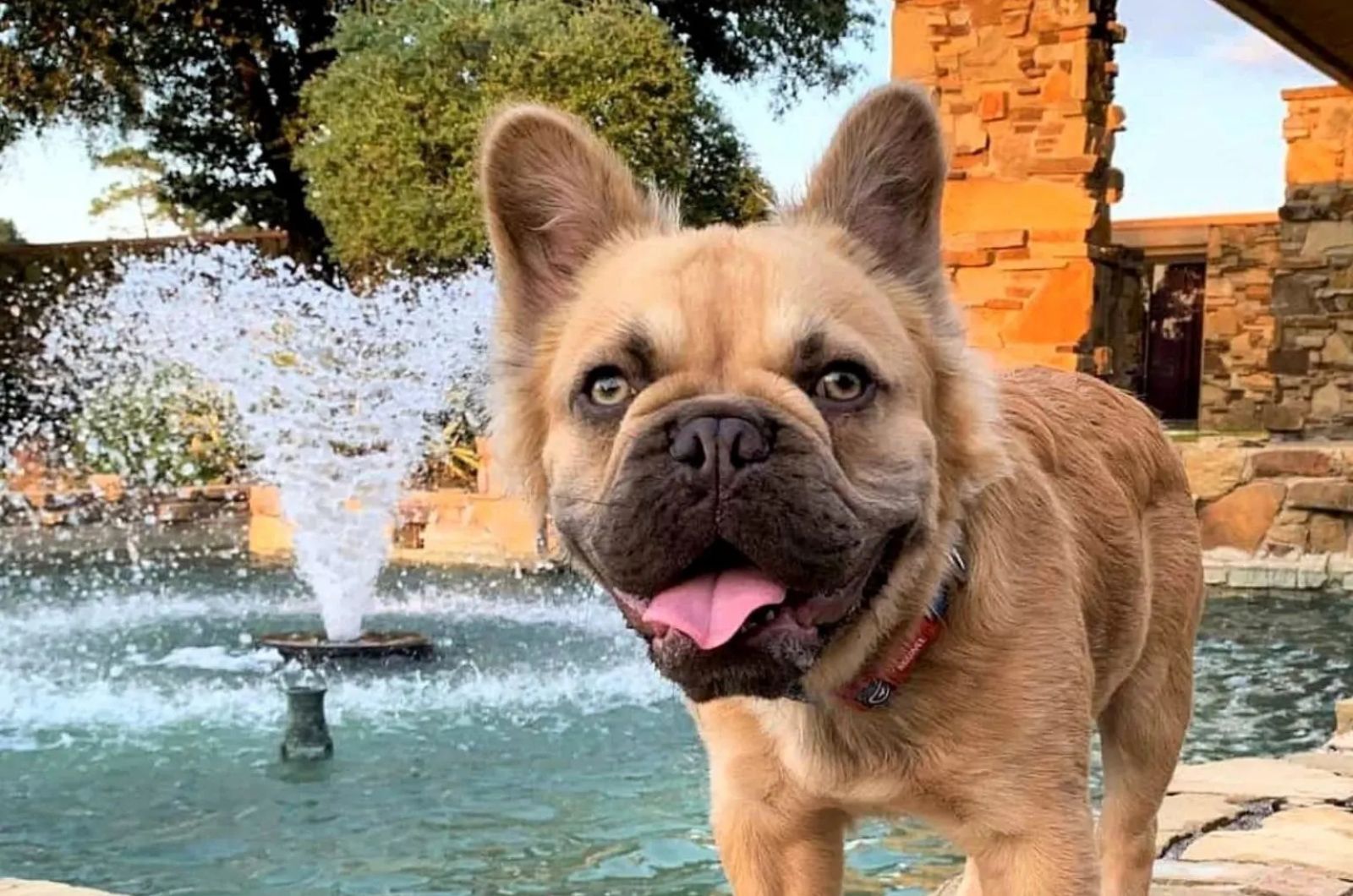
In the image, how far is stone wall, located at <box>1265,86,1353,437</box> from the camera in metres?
14.4

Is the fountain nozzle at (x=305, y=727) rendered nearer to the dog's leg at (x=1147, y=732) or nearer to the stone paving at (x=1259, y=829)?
the stone paving at (x=1259, y=829)

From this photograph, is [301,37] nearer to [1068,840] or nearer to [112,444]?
[112,444]

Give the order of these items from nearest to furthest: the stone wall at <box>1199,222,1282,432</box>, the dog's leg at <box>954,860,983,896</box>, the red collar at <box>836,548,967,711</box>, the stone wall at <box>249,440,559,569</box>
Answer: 1. the red collar at <box>836,548,967,711</box>
2. the dog's leg at <box>954,860,983,896</box>
3. the stone wall at <box>249,440,559,569</box>
4. the stone wall at <box>1199,222,1282,432</box>

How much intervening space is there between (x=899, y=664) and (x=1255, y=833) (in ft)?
7.10

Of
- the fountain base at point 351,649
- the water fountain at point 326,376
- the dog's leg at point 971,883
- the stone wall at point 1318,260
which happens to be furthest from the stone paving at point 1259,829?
the stone wall at point 1318,260

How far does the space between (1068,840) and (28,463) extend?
18009mm

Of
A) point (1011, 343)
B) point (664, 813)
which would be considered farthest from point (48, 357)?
point (664, 813)

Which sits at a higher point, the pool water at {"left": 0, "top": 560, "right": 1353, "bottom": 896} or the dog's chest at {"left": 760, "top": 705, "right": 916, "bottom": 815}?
the dog's chest at {"left": 760, "top": 705, "right": 916, "bottom": 815}

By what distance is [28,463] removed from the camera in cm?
1817

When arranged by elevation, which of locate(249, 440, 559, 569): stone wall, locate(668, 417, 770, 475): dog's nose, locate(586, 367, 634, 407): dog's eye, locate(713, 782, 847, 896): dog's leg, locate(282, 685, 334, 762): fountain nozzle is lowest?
locate(249, 440, 559, 569): stone wall

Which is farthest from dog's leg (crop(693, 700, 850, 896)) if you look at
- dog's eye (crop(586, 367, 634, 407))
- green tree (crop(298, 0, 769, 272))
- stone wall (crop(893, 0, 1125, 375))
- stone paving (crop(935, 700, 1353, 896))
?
green tree (crop(298, 0, 769, 272))

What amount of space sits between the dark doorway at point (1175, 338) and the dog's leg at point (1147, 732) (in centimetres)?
1920

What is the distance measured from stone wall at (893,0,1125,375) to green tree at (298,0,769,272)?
4.43 metres

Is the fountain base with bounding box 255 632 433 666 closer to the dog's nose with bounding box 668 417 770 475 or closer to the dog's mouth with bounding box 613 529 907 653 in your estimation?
the dog's mouth with bounding box 613 529 907 653
